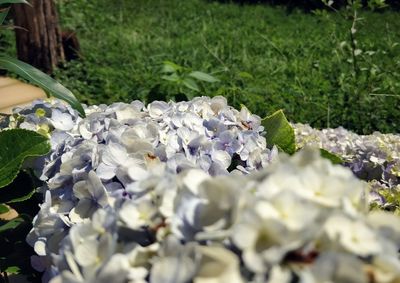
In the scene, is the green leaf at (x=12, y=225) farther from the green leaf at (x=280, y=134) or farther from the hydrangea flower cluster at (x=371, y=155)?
the hydrangea flower cluster at (x=371, y=155)

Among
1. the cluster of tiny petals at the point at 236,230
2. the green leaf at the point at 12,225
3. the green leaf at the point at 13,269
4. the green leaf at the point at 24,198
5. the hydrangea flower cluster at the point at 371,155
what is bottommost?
the hydrangea flower cluster at the point at 371,155

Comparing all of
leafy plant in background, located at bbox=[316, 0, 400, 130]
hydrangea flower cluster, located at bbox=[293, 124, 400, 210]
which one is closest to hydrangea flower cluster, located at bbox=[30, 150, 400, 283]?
hydrangea flower cluster, located at bbox=[293, 124, 400, 210]

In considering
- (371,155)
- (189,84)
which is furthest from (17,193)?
(189,84)

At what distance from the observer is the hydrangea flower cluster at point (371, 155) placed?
1800mm

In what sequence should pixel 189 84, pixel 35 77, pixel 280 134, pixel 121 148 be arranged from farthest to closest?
pixel 189 84 < pixel 35 77 < pixel 280 134 < pixel 121 148

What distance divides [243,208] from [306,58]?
4.89 m

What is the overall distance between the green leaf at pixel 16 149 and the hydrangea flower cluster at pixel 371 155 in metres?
0.91

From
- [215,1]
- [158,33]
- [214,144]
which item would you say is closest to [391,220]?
[214,144]

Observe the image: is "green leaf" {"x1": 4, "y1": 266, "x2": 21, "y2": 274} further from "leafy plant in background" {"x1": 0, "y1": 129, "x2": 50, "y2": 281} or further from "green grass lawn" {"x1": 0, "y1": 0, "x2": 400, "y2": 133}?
"green grass lawn" {"x1": 0, "y1": 0, "x2": 400, "y2": 133}

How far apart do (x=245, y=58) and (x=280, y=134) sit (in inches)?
146

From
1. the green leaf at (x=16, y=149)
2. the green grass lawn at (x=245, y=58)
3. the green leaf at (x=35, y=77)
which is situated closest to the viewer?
the green leaf at (x=16, y=149)

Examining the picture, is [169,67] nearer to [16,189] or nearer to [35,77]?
[35,77]

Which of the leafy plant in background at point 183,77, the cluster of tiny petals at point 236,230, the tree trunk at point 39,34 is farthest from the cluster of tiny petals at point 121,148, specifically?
the tree trunk at point 39,34

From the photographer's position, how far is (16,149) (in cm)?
136
